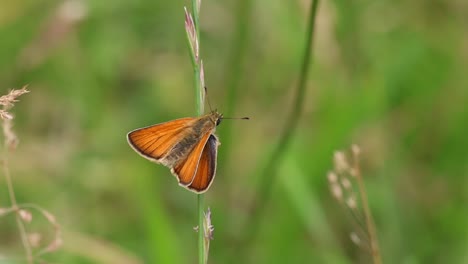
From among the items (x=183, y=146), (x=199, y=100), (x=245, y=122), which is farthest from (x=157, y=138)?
(x=245, y=122)

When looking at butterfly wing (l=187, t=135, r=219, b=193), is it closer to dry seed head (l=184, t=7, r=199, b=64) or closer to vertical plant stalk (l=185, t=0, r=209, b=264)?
vertical plant stalk (l=185, t=0, r=209, b=264)

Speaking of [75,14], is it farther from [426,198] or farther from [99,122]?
[426,198]

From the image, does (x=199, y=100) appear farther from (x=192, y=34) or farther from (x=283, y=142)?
(x=283, y=142)

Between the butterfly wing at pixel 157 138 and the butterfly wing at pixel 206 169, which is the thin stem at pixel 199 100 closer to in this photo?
the butterfly wing at pixel 206 169

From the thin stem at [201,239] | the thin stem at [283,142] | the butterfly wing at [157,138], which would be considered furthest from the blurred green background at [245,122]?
the thin stem at [201,239]

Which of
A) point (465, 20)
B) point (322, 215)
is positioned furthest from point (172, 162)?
point (465, 20)

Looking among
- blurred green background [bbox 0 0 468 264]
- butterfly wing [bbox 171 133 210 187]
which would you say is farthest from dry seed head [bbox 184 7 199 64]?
blurred green background [bbox 0 0 468 264]

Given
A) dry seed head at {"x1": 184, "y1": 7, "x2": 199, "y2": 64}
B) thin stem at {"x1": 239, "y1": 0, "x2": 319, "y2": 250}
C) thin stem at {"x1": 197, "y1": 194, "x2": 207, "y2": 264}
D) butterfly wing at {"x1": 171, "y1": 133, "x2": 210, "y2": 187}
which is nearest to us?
thin stem at {"x1": 197, "y1": 194, "x2": 207, "y2": 264}
